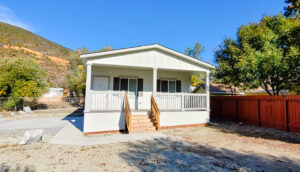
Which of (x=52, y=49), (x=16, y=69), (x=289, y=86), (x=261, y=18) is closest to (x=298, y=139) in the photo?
(x=289, y=86)

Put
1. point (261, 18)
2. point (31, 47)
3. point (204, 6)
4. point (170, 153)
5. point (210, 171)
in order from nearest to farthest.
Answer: point (210, 171) < point (170, 153) < point (261, 18) < point (204, 6) < point (31, 47)

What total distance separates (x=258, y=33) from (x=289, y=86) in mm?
3831

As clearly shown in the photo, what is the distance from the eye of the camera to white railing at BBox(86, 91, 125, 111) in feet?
23.0

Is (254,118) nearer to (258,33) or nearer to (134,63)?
(258,33)

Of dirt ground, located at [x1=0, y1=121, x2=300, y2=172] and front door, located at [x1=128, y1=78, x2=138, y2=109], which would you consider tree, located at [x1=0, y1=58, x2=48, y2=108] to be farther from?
front door, located at [x1=128, y1=78, x2=138, y2=109]

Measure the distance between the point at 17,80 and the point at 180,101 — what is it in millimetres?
15842

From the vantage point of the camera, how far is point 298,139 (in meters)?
5.80

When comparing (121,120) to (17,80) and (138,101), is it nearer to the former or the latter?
(138,101)

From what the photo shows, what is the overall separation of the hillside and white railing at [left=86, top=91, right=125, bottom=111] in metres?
26.2

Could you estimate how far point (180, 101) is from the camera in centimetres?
844

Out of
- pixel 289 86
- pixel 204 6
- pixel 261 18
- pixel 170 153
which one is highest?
pixel 204 6

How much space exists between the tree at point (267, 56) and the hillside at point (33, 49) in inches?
1188

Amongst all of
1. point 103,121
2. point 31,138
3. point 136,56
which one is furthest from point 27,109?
point 136,56

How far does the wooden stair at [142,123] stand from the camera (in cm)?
714
